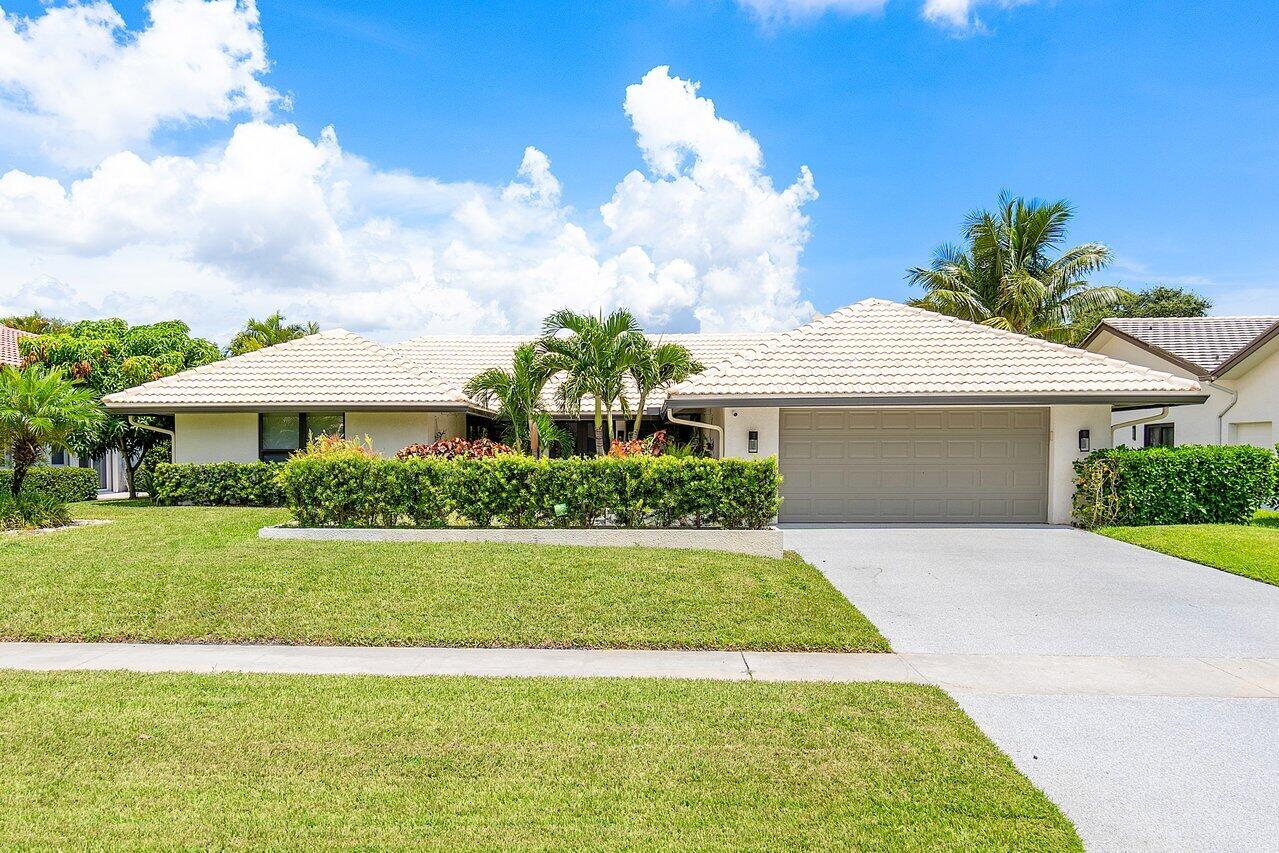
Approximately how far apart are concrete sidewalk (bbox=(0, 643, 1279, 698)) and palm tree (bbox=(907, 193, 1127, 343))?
18.3 m

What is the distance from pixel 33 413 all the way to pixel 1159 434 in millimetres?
27421

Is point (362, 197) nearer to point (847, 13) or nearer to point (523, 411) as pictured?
point (523, 411)

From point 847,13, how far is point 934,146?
4.74 metres

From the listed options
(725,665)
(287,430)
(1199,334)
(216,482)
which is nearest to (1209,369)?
(1199,334)

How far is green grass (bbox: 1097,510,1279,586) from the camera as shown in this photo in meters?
9.76

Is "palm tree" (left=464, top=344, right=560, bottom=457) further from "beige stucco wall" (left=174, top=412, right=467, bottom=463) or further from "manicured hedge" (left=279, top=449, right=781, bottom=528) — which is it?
"beige stucco wall" (left=174, top=412, right=467, bottom=463)

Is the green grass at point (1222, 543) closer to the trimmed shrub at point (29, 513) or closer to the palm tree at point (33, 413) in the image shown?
the trimmed shrub at point (29, 513)

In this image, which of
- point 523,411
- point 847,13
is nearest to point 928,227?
point 847,13

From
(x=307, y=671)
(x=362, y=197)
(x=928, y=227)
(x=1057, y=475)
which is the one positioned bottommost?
(x=307, y=671)

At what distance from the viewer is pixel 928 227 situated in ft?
80.3

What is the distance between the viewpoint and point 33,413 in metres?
13.1

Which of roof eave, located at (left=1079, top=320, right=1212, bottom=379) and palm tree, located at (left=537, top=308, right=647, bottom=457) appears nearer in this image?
palm tree, located at (left=537, top=308, right=647, bottom=457)

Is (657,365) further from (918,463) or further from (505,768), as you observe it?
(505,768)

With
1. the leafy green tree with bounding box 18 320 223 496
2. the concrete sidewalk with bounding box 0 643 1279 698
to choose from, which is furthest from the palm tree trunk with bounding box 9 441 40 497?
the concrete sidewalk with bounding box 0 643 1279 698
